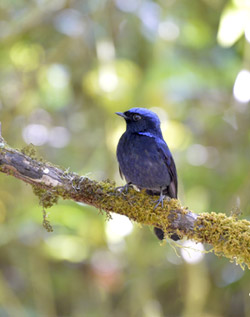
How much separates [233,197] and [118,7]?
9.31 ft

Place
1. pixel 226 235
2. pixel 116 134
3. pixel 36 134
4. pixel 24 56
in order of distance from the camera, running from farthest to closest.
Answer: pixel 36 134
pixel 24 56
pixel 116 134
pixel 226 235

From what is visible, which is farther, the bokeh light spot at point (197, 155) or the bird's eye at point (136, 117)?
the bokeh light spot at point (197, 155)

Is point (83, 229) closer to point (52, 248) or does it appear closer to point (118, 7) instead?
point (52, 248)

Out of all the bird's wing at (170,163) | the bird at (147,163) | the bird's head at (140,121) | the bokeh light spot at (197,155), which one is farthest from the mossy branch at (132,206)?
the bokeh light spot at (197,155)

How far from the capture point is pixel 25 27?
5.36 m

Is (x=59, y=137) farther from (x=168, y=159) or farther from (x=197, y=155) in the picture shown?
(x=168, y=159)

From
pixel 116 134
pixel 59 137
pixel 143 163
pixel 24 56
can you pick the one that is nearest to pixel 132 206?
pixel 143 163

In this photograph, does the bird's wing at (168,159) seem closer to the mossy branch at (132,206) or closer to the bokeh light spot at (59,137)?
the mossy branch at (132,206)

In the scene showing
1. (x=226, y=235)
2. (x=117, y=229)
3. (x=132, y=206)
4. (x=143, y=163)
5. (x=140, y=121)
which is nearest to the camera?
(x=226, y=235)

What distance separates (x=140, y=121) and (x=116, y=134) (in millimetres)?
1182

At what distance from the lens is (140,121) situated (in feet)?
12.9

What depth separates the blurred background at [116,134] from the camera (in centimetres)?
505

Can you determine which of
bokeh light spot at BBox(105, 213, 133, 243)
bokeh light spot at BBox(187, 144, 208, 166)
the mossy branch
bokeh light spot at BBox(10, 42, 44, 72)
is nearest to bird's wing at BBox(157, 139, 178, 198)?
→ the mossy branch

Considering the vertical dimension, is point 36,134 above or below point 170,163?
above
